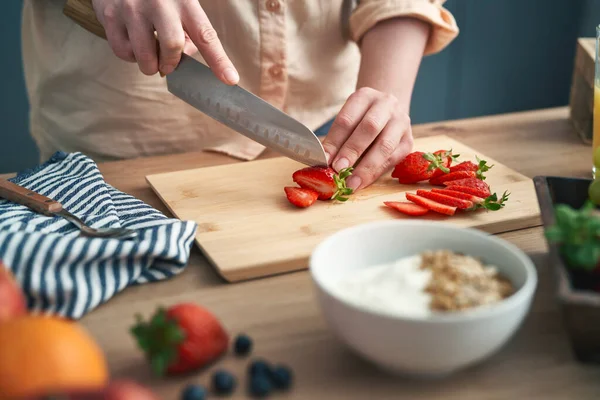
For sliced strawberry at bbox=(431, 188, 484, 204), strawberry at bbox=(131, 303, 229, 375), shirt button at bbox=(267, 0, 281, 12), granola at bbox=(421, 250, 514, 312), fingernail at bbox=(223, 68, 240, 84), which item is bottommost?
sliced strawberry at bbox=(431, 188, 484, 204)

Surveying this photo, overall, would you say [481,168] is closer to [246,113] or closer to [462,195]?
[462,195]

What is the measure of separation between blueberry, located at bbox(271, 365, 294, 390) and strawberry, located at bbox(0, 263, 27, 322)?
0.31 m

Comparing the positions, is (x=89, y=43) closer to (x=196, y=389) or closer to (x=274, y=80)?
(x=274, y=80)

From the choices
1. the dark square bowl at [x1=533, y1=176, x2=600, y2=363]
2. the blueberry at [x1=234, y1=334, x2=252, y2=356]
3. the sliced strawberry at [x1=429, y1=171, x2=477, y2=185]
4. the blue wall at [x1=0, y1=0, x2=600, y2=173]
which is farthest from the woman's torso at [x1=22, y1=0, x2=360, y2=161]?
the blue wall at [x1=0, y1=0, x2=600, y2=173]

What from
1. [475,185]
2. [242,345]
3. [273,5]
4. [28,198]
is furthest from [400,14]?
[242,345]

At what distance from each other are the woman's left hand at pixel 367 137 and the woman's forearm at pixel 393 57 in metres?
0.15

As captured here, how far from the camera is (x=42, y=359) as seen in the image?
65 centimetres

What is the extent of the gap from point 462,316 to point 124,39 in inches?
37.5

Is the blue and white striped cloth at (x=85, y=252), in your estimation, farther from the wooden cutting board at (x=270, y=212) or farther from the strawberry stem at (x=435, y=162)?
the strawberry stem at (x=435, y=162)

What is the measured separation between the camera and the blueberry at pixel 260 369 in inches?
31.3

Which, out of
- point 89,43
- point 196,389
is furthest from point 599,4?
point 196,389

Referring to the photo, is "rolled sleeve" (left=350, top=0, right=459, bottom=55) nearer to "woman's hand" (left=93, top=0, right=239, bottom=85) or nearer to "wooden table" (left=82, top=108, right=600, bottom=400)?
"woman's hand" (left=93, top=0, right=239, bottom=85)

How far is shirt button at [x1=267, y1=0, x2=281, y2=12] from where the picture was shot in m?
1.66

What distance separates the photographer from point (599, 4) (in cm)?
337
